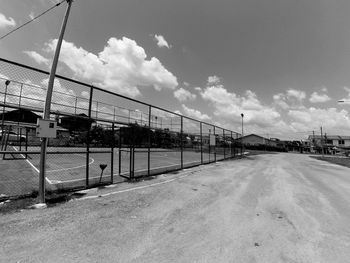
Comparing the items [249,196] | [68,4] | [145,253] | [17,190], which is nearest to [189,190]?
[249,196]

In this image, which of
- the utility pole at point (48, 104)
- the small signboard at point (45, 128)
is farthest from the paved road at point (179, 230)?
the small signboard at point (45, 128)

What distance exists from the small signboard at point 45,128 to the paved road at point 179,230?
1.81 metres

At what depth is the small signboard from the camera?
4930 millimetres

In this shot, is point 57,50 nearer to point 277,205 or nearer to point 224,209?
point 224,209

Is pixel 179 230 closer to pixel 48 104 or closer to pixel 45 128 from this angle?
pixel 45 128

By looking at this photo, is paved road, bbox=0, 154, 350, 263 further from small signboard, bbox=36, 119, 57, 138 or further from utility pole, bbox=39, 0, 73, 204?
small signboard, bbox=36, 119, 57, 138

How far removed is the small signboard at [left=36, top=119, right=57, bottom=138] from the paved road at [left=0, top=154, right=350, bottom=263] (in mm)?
1807

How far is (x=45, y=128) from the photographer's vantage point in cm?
500

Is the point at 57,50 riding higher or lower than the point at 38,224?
higher

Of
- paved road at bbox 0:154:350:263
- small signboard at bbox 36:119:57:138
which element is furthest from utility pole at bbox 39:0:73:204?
paved road at bbox 0:154:350:263

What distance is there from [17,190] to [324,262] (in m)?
7.67

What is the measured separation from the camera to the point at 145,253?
293 cm

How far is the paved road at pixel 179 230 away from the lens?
289cm

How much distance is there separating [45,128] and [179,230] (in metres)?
4.12
